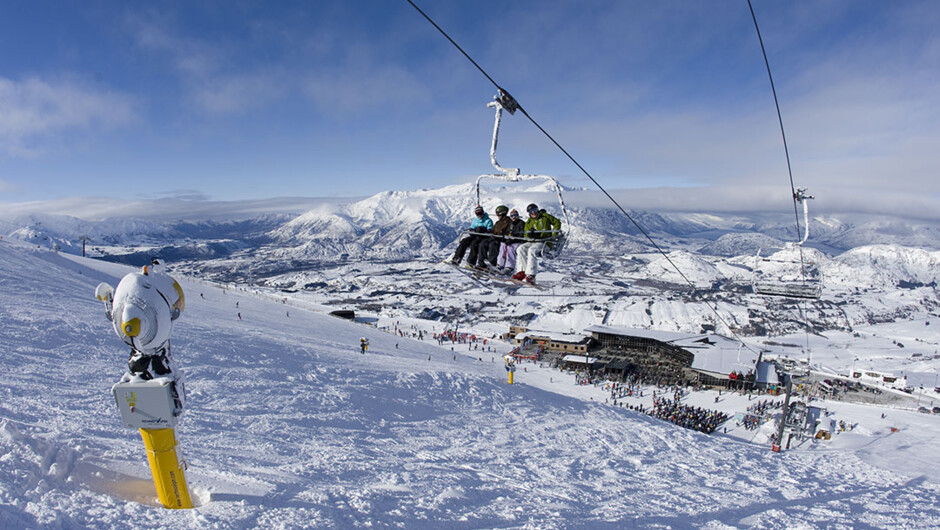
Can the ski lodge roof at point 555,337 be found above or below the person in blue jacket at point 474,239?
below

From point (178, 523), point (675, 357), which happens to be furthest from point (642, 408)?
point (675, 357)

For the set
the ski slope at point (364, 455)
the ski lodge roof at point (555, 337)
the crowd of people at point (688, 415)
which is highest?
the ski slope at point (364, 455)

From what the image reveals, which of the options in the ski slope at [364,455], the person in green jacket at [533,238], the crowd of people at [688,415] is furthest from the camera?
the crowd of people at [688,415]

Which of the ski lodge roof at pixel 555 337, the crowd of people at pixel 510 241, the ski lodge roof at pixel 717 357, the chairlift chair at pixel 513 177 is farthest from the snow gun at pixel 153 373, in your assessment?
the ski lodge roof at pixel 555 337

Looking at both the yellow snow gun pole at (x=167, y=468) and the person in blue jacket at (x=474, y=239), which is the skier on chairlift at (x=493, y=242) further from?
the yellow snow gun pole at (x=167, y=468)

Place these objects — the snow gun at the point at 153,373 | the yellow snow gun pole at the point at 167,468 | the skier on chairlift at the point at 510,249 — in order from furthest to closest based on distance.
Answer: the skier on chairlift at the point at 510,249 < the yellow snow gun pole at the point at 167,468 < the snow gun at the point at 153,373

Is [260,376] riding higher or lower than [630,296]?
higher

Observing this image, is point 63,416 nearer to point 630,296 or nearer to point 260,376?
point 260,376
